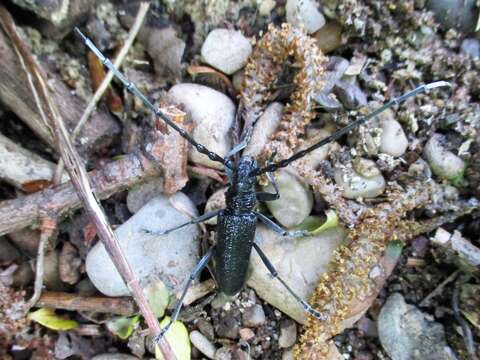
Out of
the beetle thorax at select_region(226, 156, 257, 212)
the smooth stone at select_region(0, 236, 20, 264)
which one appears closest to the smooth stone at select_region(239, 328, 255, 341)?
the beetle thorax at select_region(226, 156, 257, 212)

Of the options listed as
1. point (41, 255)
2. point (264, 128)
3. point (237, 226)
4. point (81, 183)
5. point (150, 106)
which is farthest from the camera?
point (264, 128)

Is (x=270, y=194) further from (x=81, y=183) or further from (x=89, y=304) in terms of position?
(x=89, y=304)

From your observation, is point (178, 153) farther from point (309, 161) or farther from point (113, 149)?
point (309, 161)

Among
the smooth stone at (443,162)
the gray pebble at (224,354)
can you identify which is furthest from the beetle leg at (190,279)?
the smooth stone at (443,162)

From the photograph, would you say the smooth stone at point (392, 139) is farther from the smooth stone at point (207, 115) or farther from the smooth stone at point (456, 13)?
the smooth stone at point (207, 115)

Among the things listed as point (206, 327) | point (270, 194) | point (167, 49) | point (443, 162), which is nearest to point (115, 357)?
point (206, 327)

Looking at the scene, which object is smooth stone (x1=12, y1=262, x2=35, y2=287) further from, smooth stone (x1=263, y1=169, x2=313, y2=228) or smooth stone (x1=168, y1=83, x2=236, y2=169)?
smooth stone (x1=263, y1=169, x2=313, y2=228)
